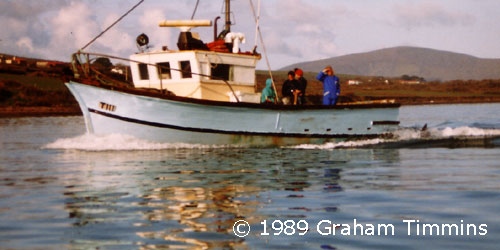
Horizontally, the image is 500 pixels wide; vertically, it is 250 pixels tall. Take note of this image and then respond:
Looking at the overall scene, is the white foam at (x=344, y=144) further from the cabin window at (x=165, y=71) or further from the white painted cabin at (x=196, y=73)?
the cabin window at (x=165, y=71)

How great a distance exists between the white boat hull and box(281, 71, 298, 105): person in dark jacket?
0.67m

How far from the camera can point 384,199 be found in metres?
10.1

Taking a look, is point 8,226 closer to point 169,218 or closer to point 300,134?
point 169,218

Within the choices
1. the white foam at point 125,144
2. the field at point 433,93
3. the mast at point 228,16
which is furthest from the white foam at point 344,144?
the field at point 433,93

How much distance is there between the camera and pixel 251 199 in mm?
10367

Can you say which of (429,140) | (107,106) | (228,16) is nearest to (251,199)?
(107,106)

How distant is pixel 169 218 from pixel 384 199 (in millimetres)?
3437

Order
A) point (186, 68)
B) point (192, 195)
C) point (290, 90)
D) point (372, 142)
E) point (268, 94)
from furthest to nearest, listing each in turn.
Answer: point (372, 142) < point (268, 94) < point (290, 90) < point (186, 68) < point (192, 195)

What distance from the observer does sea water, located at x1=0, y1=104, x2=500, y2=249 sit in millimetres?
7621

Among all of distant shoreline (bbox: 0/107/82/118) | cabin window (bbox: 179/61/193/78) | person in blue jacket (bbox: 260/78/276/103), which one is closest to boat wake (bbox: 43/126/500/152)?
person in blue jacket (bbox: 260/78/276/103)

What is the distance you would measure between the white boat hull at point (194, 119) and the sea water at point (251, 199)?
2.69 feet

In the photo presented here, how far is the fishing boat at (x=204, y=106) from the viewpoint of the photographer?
18984 mm

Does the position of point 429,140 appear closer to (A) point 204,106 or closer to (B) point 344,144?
(B) point 344,144

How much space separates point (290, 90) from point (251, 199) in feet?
36.1
